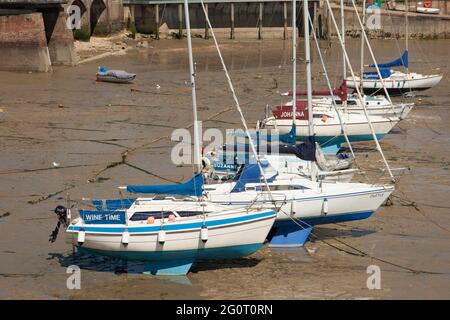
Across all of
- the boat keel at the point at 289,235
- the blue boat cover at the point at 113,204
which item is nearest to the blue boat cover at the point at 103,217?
the blue boat cover at the point at 113,204

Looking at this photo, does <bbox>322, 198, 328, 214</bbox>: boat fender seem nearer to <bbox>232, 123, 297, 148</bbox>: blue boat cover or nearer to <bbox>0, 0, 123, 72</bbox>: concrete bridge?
<bbox>232, 123, 297, 148</bbox>: blue boat cover

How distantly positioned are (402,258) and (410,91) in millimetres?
26620

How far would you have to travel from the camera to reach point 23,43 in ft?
159

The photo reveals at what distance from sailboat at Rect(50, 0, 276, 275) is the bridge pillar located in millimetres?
27126

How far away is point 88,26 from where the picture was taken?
2341 inches

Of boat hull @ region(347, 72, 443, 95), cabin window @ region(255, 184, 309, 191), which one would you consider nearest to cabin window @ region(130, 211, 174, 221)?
cabin window @ region(255, 184, 309, 191)

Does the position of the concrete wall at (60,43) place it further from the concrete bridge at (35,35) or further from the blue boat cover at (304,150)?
the blue boat cover at (304,150)

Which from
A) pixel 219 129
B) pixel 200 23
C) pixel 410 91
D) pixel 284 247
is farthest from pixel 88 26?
pixel 284 247

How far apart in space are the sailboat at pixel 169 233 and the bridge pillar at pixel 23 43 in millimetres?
27126

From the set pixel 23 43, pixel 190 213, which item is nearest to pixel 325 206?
pixel 190 213

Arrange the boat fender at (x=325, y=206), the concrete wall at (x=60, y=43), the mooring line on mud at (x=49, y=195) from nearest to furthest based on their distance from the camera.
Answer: the boat fender at (x=325, y=206) → the mooring line on mud at (x=49, y=195) → the concrete wall at (x=60, y=43)

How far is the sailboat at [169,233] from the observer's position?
21.7 m
